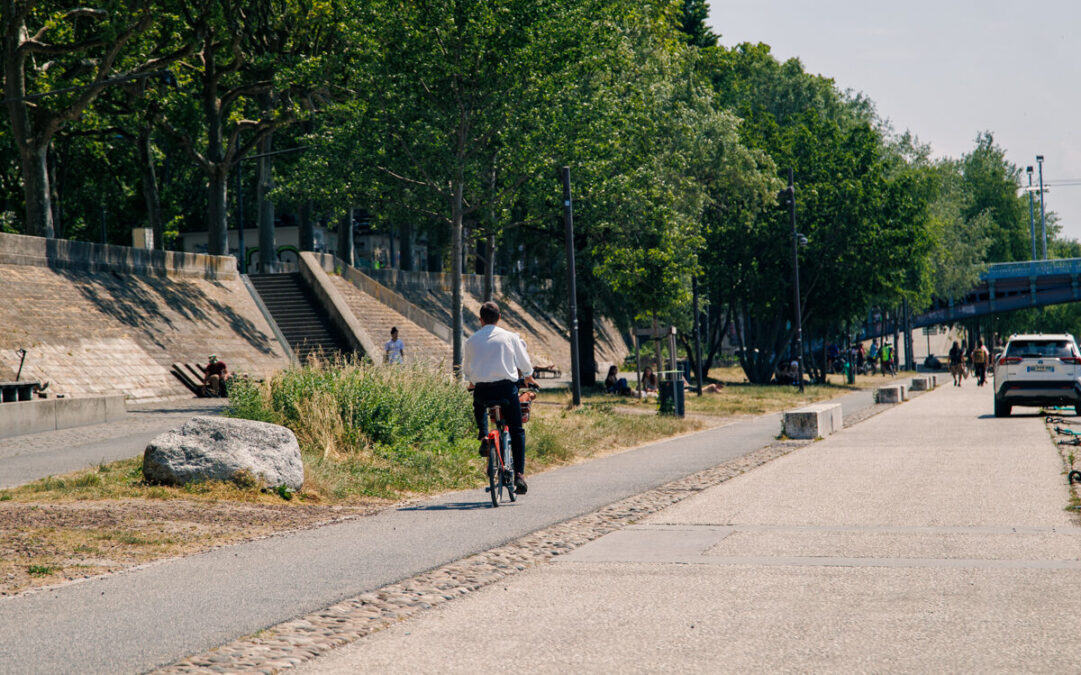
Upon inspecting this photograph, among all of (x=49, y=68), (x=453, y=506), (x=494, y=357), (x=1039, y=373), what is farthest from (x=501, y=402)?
(x=49, y=68)

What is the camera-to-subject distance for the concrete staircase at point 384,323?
4234cm

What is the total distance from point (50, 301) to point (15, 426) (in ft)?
33.6

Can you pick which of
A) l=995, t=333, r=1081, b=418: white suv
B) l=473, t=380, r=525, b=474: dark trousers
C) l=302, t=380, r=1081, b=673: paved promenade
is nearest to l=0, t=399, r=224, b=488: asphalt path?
Result: l=473, t=380, r=525, b=474: dark trousers

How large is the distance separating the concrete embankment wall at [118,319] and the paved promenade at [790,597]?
20.7 meters

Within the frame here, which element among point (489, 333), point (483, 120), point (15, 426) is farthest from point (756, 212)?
point (489, 333)

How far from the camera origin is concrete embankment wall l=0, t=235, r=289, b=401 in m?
27.9

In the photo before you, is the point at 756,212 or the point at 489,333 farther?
the point at 756,212

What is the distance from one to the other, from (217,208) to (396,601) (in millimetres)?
35424

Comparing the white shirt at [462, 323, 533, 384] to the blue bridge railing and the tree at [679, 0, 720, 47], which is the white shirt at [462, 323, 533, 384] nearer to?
the tree at [679, 0, 720, 47]

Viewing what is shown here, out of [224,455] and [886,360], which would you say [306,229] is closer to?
[886,360]

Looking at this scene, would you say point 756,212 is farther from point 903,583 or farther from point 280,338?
point 903,583

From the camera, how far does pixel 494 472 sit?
11.1 meters

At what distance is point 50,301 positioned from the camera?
30.0 meters

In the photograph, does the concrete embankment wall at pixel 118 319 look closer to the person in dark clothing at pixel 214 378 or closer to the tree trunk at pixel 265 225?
the person in dark clothing at pixel 214 378
